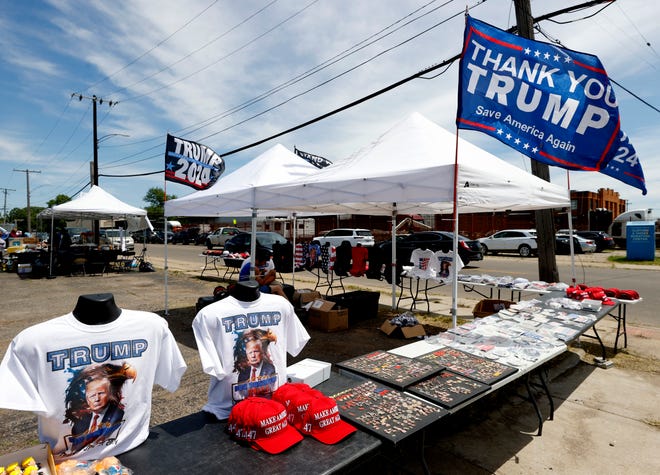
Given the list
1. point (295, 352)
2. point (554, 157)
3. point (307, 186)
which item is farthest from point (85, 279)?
point (554, 157)

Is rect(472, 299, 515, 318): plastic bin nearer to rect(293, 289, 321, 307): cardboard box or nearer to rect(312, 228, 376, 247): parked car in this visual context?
rect(293, 289, 321, 307): cardboard box

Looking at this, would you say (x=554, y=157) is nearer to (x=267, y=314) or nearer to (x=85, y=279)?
(x=267, y=314)

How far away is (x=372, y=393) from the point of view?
2457mm

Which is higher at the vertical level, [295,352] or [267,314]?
[267,314]

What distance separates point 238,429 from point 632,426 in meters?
3.52

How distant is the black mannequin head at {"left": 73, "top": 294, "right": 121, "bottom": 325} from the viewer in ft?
5.77

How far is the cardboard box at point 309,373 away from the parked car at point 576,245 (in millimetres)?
21938

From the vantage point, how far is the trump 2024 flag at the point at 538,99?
3867 millimetres

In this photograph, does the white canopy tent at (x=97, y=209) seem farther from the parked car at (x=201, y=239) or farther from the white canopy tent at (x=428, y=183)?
the parked car at (x=201, y=239)

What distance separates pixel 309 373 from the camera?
2.56 metres

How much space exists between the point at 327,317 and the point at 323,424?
431 cm

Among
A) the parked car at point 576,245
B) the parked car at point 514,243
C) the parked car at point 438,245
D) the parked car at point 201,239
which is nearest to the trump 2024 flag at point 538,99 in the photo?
the parked car at point 438,245

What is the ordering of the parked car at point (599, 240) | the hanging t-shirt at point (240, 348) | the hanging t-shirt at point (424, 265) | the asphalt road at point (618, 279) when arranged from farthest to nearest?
1. the parked car at point (599, 240)
2. the asphalt road at point (618, 279)
3. the hanging t-shirt at point (424, 265)
4. the hanging t-shirt at point (240, 348)

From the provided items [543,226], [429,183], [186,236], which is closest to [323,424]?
[429,183]
